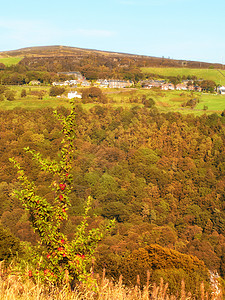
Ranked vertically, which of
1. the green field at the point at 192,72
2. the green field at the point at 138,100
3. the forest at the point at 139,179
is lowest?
the forest at the point at 139,179

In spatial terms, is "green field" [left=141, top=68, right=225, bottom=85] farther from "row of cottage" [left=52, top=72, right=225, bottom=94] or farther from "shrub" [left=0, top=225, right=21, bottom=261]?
"shrub" [left=0, top=225, right=21, bottom=261]

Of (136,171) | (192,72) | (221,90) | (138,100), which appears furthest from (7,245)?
(192,72)

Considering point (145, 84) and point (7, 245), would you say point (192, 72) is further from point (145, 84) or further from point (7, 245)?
point (7, 245)

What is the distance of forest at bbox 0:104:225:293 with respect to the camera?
1305 inches

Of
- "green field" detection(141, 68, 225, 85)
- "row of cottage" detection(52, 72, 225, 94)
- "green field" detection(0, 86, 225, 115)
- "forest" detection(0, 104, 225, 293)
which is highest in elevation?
"green field" detection(141, 68, 225, 85)

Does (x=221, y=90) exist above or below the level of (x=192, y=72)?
below

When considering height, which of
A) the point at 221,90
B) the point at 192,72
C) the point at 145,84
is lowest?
the point at 145,84

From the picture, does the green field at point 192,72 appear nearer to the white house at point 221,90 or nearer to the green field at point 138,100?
the white house at point 221,90

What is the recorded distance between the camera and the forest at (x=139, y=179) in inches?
1305

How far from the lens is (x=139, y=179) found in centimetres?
5291

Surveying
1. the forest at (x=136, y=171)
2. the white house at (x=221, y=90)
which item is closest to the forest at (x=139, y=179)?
the forest at (x=136, y=171)

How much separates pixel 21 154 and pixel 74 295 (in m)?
52.4

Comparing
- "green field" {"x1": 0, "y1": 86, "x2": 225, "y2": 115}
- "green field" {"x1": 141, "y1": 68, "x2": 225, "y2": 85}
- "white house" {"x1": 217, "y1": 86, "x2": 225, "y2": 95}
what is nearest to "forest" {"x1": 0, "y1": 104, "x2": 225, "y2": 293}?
"green field" {"x1": 0, "y1": 86, "x2": 225, "y2": 115}

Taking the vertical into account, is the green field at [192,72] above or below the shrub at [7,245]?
above
